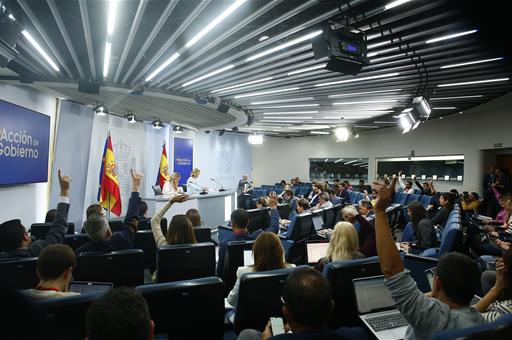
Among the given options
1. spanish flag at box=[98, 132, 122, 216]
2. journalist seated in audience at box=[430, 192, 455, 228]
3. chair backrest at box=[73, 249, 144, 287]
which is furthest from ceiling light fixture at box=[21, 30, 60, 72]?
journalist seated in audience at box=[430, 192, 455, 228]

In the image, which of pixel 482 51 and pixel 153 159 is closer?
pixel 482 51

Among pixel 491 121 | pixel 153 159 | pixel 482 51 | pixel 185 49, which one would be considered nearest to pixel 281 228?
pixel 185 49

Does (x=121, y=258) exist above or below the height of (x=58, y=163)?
below

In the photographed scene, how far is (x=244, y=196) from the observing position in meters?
11.9

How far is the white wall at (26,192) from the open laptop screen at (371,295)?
6.11m

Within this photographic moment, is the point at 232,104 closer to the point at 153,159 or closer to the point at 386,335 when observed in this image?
the point at 153,159

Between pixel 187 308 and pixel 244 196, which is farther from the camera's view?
pixel 244 196

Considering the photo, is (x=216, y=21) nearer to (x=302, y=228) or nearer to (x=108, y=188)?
(x=302, y=228)

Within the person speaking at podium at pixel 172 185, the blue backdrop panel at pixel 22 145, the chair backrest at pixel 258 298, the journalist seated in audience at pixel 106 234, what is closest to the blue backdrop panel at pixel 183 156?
the person speaking at podium at pixel 172 185

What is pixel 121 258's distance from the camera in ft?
9.20

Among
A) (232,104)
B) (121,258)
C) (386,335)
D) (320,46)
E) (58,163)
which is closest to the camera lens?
(386,335)

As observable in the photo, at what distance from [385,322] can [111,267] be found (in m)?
2.23

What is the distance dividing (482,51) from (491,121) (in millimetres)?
6421

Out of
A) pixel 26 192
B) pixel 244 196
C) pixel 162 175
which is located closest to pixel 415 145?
pixel 244 196
